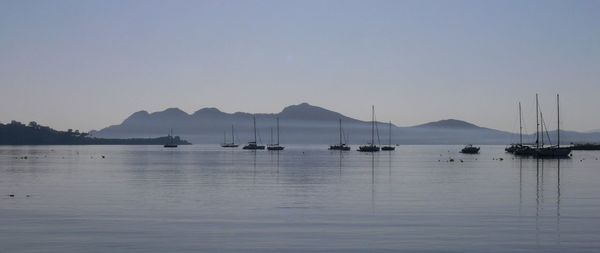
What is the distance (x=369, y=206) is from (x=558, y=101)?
298 feet

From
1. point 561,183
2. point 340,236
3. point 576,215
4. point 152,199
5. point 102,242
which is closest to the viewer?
point 102,242

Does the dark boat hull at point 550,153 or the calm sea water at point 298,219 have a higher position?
the dark boat hull at point 550,153

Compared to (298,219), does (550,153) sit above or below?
above

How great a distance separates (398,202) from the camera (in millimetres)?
32938

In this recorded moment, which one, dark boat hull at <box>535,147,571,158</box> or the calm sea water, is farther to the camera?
dark boat hull at <box>535,147,571,158</box>

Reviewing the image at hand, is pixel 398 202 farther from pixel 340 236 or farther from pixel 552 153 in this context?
pixel 552 153

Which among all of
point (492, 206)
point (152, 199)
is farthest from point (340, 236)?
point (152, 199)

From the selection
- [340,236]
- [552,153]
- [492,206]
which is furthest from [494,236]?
[552,153]

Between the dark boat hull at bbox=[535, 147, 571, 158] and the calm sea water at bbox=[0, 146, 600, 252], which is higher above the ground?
the dark boat hull at bbox=[535, 147, 571, 158]

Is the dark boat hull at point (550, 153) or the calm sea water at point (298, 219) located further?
the dark boat hull at point (550, 153)

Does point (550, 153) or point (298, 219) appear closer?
point (298, 219)

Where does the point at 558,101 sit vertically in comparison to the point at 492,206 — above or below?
above

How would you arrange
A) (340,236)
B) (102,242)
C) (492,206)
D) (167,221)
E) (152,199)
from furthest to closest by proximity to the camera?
(152,199) < (492,206) < (167,221) < (340,236) < (102,242)

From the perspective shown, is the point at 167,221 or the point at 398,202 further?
the point at 398,202
